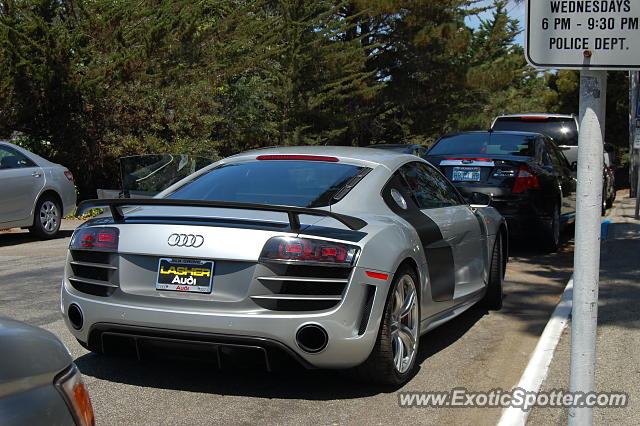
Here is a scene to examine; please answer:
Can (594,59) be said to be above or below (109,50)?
below

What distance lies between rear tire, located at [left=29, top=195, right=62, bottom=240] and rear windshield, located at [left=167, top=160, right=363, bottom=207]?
25.5 ft

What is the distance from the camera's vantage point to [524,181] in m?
10.8

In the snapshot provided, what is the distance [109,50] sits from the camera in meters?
21.1

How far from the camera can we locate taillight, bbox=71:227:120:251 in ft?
16.2

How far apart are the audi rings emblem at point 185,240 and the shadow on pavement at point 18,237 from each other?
880cm

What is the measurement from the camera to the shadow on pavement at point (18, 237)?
1300 cm

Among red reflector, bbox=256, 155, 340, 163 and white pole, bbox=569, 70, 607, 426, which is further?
red reflector, bbox=256, 155, 340, 163

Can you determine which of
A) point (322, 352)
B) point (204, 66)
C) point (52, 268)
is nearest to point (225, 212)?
point (322, 352)

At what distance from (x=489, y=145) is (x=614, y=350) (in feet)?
20.0

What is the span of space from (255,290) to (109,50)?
17.8m

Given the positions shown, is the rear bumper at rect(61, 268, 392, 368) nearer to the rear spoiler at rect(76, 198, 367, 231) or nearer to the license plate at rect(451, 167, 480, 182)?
the rear spoiler at rect(76, 198, 367, 231)

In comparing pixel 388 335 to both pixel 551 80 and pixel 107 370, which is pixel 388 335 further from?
pixel 551 80

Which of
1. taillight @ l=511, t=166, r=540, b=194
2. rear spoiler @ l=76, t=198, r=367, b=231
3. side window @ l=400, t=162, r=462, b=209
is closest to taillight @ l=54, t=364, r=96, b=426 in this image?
rear spoiler @ l=76, t=198, r=367, b=231

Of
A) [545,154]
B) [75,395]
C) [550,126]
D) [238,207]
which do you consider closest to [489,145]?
[545,154]
